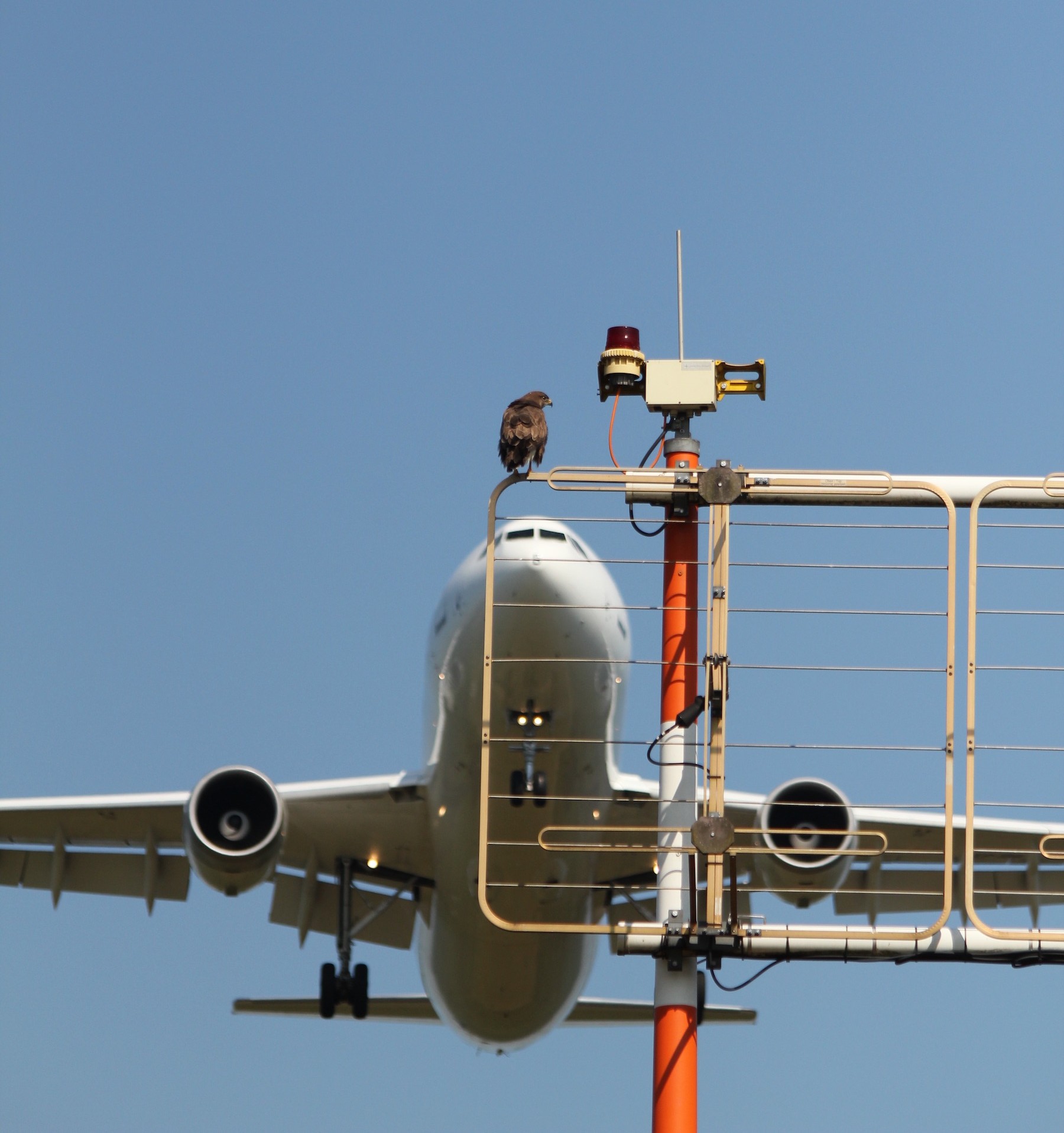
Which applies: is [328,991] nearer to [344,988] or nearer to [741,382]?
[344,988]

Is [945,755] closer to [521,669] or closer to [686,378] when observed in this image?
[686,378]

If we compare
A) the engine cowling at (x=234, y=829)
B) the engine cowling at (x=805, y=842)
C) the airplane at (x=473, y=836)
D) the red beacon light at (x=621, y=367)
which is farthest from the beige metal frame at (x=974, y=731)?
the engine cowling at (x=234, y=829)

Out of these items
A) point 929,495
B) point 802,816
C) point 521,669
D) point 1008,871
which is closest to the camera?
point 929,495

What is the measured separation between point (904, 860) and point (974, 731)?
1523 cm

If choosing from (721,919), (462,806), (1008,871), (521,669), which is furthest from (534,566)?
(1008,871)

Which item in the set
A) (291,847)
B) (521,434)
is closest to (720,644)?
(521,434)

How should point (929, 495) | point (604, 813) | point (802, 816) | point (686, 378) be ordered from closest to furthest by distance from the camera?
point (929, 495)
point (686, 378)
point (802, 816)
point (604, 813)

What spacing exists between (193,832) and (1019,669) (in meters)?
14.3

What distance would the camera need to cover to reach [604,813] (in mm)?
22250

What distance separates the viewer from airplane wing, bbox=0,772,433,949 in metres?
25.0

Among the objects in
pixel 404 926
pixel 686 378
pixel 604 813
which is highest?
pixel 686 378

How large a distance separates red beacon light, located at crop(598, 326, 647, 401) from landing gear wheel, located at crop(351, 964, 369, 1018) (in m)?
17.5

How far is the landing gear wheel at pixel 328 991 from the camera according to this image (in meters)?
27.2

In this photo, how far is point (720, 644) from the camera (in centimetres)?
1013
